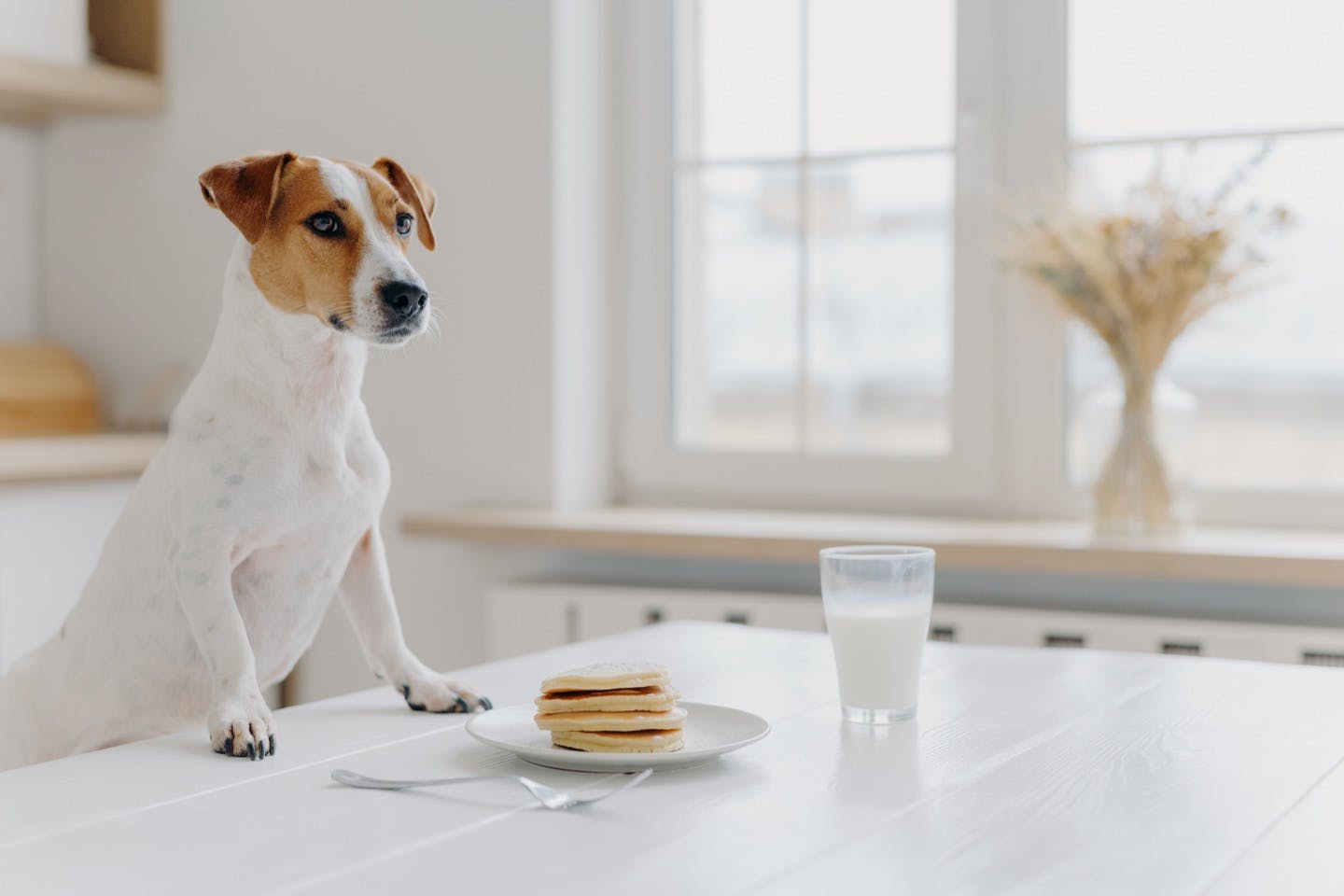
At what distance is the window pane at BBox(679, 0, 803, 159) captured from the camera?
2.57 metres

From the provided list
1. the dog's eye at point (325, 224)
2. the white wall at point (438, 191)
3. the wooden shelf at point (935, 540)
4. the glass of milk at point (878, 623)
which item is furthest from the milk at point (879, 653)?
the white wall at point (438, 191)

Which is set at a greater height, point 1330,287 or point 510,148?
point 510,148

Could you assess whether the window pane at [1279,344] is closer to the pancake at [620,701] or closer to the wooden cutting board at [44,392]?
the pancake at [620,701]

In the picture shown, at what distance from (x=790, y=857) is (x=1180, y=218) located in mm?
1547

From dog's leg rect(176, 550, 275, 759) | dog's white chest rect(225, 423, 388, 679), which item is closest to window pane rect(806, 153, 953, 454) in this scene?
dog's white chest rect(225, 423, 388, 679)

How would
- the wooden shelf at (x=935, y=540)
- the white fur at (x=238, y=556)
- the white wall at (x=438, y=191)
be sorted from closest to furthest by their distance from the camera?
the white fur at (x=238, y=556) → the wooden shelf at (x=935, y=540) → the white wall at (x=438, y=191)

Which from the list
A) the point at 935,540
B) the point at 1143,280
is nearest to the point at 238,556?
the point at 935,540

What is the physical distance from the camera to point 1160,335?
6.93 ft

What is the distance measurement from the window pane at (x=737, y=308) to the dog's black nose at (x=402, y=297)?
1.44m

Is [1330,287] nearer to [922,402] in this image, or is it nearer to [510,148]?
[922,402]

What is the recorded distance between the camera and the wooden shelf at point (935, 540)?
1958 millimetres

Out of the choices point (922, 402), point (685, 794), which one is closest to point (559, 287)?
point (922, 402)

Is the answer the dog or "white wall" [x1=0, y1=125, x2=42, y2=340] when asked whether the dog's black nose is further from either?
"white wall" [x1=0, y1=125, x2=42, y2=340]

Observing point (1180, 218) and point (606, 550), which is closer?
point (1180, 218)
